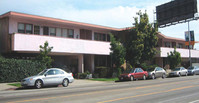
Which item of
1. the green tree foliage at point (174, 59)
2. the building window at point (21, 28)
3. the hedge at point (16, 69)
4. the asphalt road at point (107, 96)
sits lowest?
the asphalt road at point (107, 96)

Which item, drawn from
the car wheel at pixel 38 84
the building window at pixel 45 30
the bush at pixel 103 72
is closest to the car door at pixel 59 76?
the car wheel at pixel 38 84

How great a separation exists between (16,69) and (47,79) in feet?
17.7

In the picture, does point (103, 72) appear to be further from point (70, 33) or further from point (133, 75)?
point (70, 33)

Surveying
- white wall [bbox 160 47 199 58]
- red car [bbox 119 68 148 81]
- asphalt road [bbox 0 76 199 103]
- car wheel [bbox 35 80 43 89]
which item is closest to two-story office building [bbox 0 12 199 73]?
red car [bbox 119 68 148 81]

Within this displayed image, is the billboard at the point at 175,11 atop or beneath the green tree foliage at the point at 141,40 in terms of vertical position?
atop

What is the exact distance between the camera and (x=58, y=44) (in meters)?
23.8

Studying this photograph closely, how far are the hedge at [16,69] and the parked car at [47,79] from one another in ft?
14.6

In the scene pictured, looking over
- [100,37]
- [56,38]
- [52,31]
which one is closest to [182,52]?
[100,37]

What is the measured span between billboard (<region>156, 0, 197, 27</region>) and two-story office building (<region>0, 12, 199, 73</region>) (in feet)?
41.5

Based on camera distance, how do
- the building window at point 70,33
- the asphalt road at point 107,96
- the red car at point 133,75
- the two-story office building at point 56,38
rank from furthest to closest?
the building window at point 70,33 → the red car at point 133,75 → the two-story office building at point 56,38 → the asphalt road at point 107,96

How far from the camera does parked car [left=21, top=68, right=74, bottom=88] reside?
51.7 feet

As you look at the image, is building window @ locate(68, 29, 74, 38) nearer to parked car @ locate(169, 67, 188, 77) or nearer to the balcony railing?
the balcony railing

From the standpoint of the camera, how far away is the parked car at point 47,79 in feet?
51.7

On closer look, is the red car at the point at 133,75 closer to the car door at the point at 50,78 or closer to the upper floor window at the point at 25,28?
the car door at the point at 50,78
